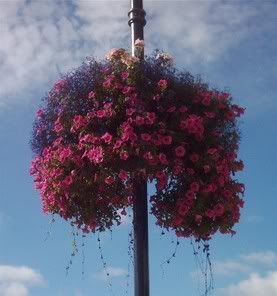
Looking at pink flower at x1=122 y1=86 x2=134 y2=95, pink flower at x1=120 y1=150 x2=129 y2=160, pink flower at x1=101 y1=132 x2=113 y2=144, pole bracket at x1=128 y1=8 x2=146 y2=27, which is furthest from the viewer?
pole bracket at x1=128 y1=8 x2=146 y2=27

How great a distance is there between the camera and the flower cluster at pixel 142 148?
540 centimetres

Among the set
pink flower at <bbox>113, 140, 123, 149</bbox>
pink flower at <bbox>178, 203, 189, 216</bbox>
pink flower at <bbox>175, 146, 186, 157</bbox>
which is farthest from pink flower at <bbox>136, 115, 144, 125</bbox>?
pink flower at <bbox>178, 203, 189, 216</bbox>

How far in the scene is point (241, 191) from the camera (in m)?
5.86

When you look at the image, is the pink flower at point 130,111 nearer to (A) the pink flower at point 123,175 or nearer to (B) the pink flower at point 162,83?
(B) the pink flower at point 162,83

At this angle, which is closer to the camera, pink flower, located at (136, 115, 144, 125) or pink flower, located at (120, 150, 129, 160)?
pink flower, located at (120, 150, 129, 160)

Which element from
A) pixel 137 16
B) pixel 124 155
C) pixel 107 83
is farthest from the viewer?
pixel 137 16

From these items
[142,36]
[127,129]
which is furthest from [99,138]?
[142,36]

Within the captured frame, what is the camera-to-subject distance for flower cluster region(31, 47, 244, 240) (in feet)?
17.7

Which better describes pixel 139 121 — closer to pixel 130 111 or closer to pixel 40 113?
pixel 130 111

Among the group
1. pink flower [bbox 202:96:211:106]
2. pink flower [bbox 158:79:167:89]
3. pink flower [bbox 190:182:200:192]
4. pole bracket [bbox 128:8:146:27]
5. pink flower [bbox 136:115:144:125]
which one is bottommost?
pink flower [bbox 190:182:200:192]

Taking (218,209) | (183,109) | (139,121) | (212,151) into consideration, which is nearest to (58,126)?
(139,121)

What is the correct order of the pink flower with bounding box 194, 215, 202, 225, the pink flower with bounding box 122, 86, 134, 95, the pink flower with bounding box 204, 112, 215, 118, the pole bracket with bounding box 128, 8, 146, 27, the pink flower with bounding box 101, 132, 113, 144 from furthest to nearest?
the pole bracket with bounding box 128, 8, 146, 27 → the pink flower with bounding box 204, 112, 215, 118 → the pink flower with bounding box 122, 86, 134, 95 → the pink flower with bounding box 194, 215, 202, 225 → the pink flower with bounding box 101, 132, 113, 144

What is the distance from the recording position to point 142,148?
5328mm

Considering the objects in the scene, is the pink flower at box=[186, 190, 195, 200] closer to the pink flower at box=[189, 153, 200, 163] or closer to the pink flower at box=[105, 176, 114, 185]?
the pink flower at box=[189, 153, 200, 163]
